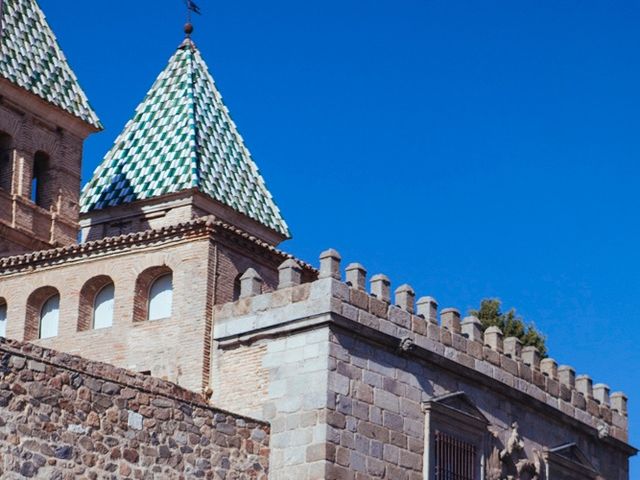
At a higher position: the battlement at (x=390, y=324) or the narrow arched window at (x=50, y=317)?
the narrow arched window at (x=50, y=317)

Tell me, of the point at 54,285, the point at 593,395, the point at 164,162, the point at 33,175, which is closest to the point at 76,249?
the point at 54,285

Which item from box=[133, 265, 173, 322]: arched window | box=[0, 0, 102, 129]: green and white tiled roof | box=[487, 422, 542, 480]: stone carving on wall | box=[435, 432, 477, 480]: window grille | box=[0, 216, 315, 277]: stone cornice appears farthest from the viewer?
box=[0, 0, 102, 129]: green and white tiled roof

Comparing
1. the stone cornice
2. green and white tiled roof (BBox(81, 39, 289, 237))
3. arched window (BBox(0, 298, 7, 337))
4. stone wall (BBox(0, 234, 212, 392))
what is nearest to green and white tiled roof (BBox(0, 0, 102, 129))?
green and white tiled roof (BBox(81, 39, 289, 237))

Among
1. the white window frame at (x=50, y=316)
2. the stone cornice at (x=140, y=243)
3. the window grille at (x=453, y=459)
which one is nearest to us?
the window grille at (x=453, y=459)

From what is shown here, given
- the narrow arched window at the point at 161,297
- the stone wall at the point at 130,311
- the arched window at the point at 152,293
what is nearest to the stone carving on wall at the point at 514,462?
the stone wall at the point at 130,311

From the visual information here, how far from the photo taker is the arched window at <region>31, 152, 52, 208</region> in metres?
37.6

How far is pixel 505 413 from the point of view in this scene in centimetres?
2731

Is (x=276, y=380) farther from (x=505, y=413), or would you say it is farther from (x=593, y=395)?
(x=593, y=395)

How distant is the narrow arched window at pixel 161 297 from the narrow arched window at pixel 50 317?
2175mm

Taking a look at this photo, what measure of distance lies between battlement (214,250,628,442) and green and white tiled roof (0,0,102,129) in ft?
41.3

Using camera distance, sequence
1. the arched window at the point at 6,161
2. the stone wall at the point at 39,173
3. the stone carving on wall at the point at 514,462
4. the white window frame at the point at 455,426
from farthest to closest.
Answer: the arched window at the point at 6,161, the stone wall at the point at 39,173, the stone carving on wall at the point at 514,462, the white window frame at the point at 455,426

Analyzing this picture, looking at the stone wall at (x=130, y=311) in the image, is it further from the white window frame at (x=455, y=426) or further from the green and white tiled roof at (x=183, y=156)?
the green and white tiled roof at (x=183, y=156)

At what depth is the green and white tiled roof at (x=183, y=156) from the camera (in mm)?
35312

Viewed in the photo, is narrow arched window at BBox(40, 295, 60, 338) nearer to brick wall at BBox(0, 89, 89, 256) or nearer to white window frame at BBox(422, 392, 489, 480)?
brick wall at BBox(0, 89, 89, 256)
